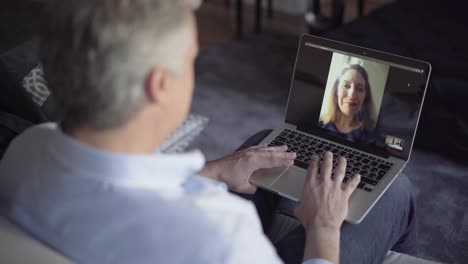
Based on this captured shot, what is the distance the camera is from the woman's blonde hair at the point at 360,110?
138 centimetres

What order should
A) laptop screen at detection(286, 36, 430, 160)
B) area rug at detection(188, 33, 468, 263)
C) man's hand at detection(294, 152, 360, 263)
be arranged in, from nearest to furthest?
man's hand at detection(294, 152, 360, 263) → laptop screen at detection(286, 36, 430, 160) → area rug at detection(188, 33, 468, 263)

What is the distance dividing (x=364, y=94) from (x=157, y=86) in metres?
0.78

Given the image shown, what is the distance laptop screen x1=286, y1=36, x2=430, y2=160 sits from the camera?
135cm

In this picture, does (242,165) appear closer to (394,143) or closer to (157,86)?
(394,143)

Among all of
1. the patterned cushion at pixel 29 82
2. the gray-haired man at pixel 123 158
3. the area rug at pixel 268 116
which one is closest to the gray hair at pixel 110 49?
the gray-haired man at pixel 123 158

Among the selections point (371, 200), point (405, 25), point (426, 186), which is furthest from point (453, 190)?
point (371, 200)

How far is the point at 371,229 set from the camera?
120 cm

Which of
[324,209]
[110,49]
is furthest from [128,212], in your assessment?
[324,209]

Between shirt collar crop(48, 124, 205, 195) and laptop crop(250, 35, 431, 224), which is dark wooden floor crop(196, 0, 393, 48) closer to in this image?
laptop crop(250, 35, 431, 224)

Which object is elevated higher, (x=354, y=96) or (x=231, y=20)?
(x=354, y=96)

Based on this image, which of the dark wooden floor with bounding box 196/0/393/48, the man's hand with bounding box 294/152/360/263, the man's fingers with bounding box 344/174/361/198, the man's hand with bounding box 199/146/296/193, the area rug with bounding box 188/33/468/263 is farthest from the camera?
the dark wooden floor with bounding box 196/0/393/48

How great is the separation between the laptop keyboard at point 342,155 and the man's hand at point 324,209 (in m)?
0.18

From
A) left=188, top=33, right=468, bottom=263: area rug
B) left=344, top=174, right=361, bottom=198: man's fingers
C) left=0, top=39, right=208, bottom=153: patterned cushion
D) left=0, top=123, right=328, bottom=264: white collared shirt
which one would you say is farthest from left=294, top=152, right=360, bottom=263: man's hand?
left=188, top=33, right=468, bottom=263: area rug

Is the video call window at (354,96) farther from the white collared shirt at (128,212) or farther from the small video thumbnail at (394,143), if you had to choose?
the white collared shirt at (128,212)
